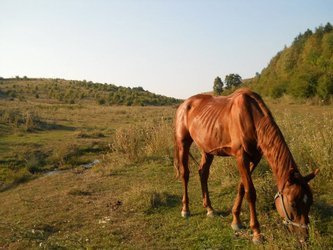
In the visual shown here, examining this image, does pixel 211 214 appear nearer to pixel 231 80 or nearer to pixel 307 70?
pixel 307 70

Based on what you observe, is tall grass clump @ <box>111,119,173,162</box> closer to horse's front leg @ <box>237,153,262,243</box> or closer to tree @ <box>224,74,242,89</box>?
horse's front leg @ <box>237,153,262,243</box>

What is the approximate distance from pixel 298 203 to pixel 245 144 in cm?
125

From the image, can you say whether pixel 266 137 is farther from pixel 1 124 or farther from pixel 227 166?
pixel 1 124

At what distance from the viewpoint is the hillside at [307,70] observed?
91.6 feet

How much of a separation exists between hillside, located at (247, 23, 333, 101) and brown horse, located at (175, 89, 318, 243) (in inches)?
860

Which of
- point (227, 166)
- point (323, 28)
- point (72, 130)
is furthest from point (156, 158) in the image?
point (323, 28)

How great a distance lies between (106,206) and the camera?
7.65 meters

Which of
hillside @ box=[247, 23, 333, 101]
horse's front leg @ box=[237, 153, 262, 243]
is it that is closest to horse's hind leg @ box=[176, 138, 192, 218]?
horse's front leg @ box=[237, 153, 262, 243]

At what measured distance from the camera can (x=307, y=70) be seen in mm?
30594

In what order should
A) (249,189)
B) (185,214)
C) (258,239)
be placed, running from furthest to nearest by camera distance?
(185,214) < (249,189) < (258,239)

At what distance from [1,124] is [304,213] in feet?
62.7

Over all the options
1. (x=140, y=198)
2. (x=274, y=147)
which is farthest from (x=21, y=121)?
(x=274, y=147)

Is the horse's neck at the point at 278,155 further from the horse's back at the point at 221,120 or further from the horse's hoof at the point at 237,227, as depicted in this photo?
the horse's hoof at the point at 237,227

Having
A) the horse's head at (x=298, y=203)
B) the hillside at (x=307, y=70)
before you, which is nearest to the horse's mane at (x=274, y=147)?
the horse's head at (x=298, y=203)
